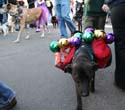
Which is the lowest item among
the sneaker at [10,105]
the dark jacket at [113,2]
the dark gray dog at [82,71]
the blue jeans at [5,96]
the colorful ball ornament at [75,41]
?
the sneaker at [10,105]

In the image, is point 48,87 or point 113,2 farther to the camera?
point 48,87

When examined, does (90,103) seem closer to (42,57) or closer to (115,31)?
(115,31)

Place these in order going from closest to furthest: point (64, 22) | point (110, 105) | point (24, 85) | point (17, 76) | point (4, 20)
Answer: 1. point (110, 105)
2. point (24, 85)
3. point (17, 76)
4. point (64, 22)
5. point (4, 20)

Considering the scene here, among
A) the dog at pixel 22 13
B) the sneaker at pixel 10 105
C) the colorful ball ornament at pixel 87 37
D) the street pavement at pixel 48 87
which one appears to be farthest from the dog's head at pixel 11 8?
the sneaker at pixel 10 105

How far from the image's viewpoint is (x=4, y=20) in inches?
593

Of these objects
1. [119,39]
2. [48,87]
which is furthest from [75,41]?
[48,87]

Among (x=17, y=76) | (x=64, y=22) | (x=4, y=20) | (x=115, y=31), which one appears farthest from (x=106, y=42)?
(x=4, y=20)

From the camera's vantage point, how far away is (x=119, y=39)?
491 centimetres

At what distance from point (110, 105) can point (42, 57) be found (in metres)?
3.85

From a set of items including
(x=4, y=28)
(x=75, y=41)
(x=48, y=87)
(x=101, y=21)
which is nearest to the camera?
(x=75, y=41)

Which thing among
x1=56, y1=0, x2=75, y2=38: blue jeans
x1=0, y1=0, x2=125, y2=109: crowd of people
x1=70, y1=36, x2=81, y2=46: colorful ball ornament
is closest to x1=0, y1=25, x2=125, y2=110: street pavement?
x1=0, y1=0, x2=125, y2=109: crowd of people

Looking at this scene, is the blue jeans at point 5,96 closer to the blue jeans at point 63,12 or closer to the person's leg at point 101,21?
the person's leg at point 101,21

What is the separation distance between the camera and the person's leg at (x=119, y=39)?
4821mm

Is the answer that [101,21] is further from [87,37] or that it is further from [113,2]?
[87,37]
